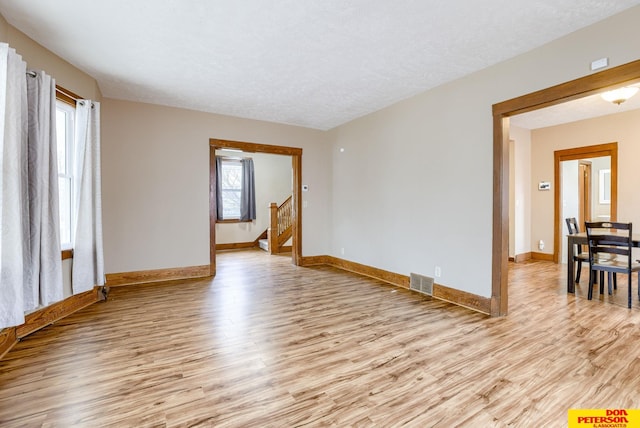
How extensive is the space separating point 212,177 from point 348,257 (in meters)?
2.81

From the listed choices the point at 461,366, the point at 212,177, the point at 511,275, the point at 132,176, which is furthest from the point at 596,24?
the point at 132,176

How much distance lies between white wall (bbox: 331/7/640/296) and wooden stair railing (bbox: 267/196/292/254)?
8.80 feet

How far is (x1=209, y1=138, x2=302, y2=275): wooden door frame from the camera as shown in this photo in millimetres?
5051

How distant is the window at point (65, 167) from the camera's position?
337cm

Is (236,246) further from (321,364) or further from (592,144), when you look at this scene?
(592,144)

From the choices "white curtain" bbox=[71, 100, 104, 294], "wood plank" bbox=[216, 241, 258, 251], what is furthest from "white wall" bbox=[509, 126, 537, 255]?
"white curtain" bbox=[71, 100, 104, 294]

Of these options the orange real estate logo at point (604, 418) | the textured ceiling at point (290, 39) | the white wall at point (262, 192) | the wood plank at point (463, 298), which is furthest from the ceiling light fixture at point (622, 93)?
the white wall at point (262, 192)

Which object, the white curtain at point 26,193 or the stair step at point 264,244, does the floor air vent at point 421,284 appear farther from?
the stair step at point 264,244

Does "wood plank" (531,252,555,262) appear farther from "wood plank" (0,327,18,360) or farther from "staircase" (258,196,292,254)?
"wood plank" (0,327,18,360)

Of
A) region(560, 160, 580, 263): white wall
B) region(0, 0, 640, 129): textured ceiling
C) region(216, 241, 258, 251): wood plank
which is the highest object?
region(0, 0, 640, 129): textured ceiling

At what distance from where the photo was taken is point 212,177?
5059mm

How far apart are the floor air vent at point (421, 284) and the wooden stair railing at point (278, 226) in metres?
4.12

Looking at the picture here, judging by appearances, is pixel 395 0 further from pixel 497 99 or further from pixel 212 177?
pixel 212 177

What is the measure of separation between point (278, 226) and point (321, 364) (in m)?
5.81
